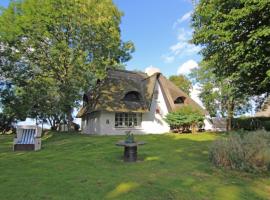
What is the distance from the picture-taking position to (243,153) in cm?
809

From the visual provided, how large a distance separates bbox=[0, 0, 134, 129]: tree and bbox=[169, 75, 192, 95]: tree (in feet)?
91.7

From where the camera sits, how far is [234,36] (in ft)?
40.5

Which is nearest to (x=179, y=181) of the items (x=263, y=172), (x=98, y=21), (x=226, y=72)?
(x=263, y=172)

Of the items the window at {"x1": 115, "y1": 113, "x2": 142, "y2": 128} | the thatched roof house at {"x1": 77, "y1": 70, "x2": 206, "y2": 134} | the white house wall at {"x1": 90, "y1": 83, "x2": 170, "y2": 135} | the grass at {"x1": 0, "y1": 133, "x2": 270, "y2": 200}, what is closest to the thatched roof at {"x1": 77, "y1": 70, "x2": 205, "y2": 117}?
the thatched roof house at {"x1": 77, "y1": 70, "x2": 206, "y2": 134}

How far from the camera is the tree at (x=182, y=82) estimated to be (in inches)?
2073

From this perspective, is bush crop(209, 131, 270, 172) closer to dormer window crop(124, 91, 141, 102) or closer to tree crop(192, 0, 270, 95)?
tree crop(192, 0, 270, 95)

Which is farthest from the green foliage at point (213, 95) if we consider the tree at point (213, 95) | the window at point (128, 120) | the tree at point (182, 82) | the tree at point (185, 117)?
the window at point (128, 120)

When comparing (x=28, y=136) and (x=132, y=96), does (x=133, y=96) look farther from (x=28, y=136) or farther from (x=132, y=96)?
(x=28, y=136)

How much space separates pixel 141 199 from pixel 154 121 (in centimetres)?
2323

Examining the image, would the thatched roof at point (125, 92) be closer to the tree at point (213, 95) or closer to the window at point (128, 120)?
the window at point (128, 120)

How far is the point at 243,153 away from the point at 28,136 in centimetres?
1139

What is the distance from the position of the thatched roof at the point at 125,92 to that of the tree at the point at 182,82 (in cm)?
2233

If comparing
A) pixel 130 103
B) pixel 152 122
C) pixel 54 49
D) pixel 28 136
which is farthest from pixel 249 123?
pixel 28 136

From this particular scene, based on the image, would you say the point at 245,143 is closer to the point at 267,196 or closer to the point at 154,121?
the point at 267,196
